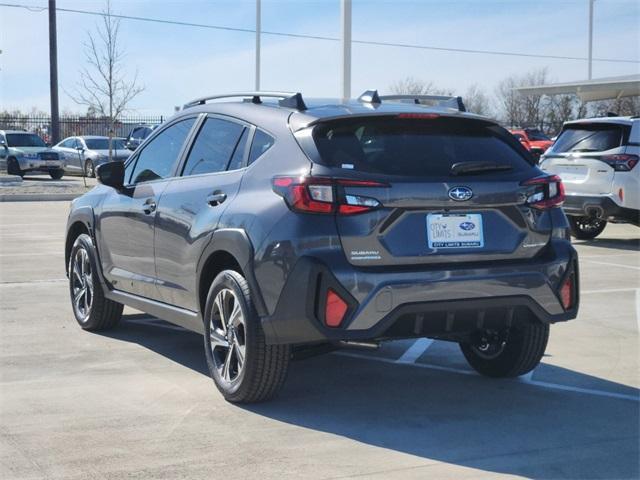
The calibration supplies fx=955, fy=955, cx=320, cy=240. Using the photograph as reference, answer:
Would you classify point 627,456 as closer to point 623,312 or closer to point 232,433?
point 232,433

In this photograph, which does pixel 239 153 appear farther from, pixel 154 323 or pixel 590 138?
pixel 590 138

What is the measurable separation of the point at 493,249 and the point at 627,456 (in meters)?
1.27

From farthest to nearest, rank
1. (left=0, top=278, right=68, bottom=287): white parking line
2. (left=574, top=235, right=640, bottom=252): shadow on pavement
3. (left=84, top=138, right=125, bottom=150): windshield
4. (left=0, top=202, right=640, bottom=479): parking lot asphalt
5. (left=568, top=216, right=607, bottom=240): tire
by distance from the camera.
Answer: (left=84, top=138, right=125, bottom=150): windshield
(left=568, top=216, right=607, bottom=240): tire
(left=574, top=235, right=640, bottom=252): shadow on pavement
(left=0, top=278, right=68, bottom=287): white parking line
(left=0, top=202, right=640, bottom=479): parking lot asphalt

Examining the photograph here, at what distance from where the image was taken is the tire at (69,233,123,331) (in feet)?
24.6

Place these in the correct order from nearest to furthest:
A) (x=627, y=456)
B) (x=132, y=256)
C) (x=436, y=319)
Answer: (x=627, y=456) < (x=436, y=319) < (x=132, y=256)

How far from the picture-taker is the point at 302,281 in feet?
16.1

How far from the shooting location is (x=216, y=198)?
18.7 ft

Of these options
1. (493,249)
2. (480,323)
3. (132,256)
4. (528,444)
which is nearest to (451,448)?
Result: (528,444)

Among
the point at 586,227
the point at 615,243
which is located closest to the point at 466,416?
the point at 615,243

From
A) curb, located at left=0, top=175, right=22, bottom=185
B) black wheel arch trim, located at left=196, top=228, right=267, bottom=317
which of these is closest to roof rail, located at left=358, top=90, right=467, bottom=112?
black wheel arch trim, located at left=196, top=228, right=267, bottom=317

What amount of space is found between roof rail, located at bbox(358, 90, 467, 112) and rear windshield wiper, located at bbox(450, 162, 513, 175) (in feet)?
2.41

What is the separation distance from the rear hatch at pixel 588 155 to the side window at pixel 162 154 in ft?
25.1

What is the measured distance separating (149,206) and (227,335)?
4.70ft

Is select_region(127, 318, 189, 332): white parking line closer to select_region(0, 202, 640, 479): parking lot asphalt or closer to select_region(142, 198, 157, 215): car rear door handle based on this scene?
select_region(0, 202, 640, 479): parking lot asphalt
